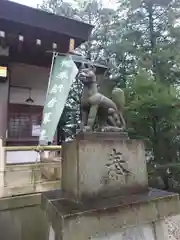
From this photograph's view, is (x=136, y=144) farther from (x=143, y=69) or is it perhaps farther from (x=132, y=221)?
(x=143, y=69)

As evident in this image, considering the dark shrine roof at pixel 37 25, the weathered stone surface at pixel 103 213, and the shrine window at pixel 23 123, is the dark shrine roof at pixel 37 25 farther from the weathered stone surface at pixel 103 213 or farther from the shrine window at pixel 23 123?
the weathered stone surface at pixel 103 213

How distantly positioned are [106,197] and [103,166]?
361 millimetres

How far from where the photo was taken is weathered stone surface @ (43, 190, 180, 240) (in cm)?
210

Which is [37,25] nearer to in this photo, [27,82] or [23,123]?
[27,82]

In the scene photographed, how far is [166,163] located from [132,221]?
396cm

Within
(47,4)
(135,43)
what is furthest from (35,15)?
(47,4)

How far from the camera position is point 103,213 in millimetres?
2229

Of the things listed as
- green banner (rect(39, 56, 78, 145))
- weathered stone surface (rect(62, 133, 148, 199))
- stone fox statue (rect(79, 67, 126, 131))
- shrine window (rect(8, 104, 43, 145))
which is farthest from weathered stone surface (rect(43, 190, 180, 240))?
shrine window (rect(8, 104, 43, 145))

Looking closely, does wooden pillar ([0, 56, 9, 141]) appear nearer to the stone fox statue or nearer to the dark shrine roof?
the dark shrine roof

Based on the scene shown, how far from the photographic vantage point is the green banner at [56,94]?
4578 mm

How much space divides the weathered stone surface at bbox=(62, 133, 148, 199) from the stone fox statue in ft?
0.72

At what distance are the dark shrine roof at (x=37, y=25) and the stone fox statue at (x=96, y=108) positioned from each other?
3.12m

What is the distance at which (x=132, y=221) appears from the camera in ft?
7.77

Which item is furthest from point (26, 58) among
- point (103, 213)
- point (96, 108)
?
point (103, 213)
